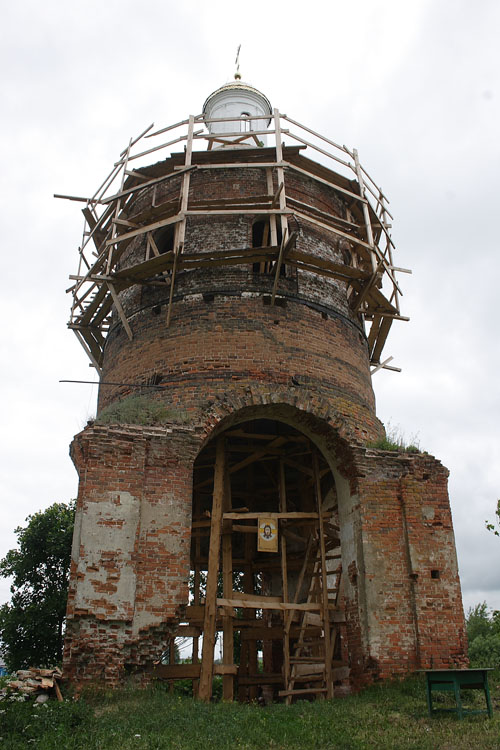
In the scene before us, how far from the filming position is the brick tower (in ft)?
29.4

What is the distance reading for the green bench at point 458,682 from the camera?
7.14 m

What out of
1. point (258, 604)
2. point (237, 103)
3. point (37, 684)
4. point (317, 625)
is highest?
point (237, 103)

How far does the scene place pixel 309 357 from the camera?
1122 centimetres

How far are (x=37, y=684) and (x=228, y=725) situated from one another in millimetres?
2527

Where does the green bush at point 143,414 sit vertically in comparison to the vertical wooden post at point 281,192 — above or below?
below

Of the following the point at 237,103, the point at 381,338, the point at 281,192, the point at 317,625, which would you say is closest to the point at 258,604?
the point at 317,625

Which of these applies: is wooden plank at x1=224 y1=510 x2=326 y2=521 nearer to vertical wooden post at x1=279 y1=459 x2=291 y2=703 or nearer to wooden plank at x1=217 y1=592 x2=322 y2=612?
vertical wooden post at x1=279 y1=459 x2=291 y2=703

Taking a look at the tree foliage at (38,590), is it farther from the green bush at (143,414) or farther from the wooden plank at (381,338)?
the wooden plank at (381,338)

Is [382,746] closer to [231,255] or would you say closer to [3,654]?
[231,255]

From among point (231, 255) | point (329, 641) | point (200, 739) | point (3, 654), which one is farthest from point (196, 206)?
point (3, 654)

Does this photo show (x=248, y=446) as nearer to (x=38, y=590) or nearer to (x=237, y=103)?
(x=38, y=590)

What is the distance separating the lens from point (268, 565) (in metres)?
13.6

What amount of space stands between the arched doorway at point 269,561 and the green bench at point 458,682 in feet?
9.56

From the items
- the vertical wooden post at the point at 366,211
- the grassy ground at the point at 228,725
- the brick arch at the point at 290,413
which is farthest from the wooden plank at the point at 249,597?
the vertical wooden post at the point at 366,211
